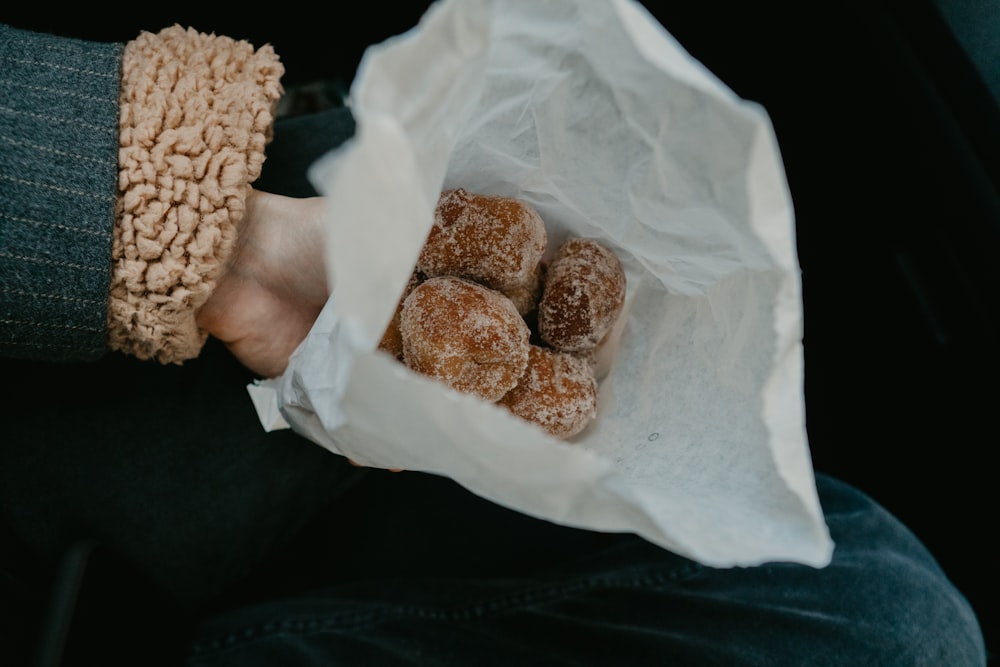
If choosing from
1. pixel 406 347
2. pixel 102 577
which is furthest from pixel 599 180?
pixel 102 577

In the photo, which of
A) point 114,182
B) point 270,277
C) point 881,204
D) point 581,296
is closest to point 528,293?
point 581,296

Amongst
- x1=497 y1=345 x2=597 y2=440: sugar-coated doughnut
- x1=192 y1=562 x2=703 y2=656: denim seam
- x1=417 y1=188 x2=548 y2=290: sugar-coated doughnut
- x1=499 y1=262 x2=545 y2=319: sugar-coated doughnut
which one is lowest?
x1=192 y1=562 x2=703 y2=656: denim seam

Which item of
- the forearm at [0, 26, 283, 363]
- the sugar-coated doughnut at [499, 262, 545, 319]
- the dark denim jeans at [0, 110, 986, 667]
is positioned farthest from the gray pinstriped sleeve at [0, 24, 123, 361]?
the sugar-coated doughnut at [499, 262, 545, 319]

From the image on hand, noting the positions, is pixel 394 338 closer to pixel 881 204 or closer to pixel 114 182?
pixel 114 182

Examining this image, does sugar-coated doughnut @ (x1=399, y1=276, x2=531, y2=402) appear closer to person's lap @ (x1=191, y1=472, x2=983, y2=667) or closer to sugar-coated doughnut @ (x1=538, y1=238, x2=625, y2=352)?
sugar-coated doughnut @ (x1=538, y1=238, x2=625, y2=352)

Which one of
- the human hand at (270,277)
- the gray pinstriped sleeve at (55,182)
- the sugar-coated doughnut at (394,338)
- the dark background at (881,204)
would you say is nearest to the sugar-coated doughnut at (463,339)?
the sugar-coated doughnut at (394,338)

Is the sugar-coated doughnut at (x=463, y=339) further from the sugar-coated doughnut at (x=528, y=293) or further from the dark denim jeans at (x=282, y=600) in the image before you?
the dark denim jeans at (x=282, y=600)
